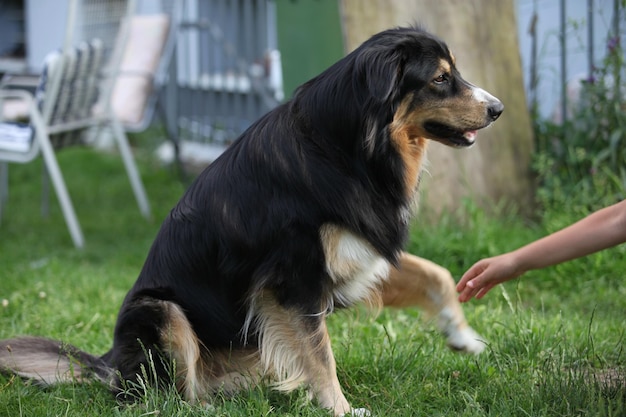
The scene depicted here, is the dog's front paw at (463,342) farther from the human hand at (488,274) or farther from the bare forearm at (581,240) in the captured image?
the bare forearm at (581,240)

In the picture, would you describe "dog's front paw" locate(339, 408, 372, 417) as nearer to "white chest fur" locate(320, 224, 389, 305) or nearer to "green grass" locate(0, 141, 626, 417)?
"green grass" locate(0, 141, 626, 417)

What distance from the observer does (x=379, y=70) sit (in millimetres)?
2619

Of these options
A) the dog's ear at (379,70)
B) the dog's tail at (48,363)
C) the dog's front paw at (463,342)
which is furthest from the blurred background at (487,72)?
the dog's tail at (48,363)

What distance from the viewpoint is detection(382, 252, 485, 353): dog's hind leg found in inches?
126

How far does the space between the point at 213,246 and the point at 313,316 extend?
0.43m

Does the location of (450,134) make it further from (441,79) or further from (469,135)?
(441,79)

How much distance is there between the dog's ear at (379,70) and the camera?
2611mm

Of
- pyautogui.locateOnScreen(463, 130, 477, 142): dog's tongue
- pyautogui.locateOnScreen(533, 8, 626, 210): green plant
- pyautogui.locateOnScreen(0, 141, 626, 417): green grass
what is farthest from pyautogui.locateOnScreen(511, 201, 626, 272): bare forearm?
pyautogui.locateOnScreen(533, 8, 626, 210): green plant

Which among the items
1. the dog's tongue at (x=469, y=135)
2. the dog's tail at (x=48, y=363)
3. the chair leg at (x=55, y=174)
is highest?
the dog's tongue at (x=469, y=135)

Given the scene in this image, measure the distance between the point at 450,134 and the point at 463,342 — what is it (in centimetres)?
90

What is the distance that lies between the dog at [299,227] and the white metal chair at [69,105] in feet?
10.6

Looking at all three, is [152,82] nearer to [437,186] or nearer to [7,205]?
[7,205]

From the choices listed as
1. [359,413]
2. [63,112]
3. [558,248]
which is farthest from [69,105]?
[558,248]

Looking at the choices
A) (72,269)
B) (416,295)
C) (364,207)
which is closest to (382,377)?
(416,295)
